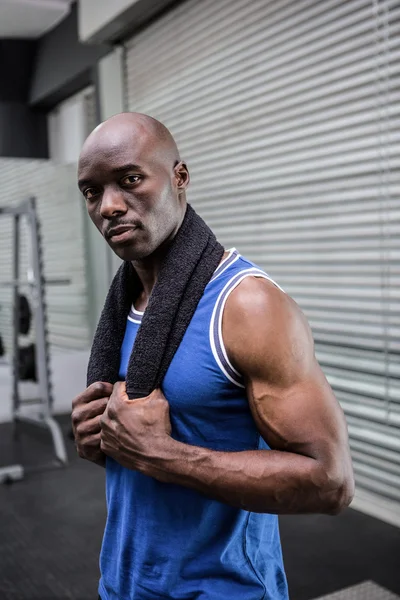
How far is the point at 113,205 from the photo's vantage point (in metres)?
0.85

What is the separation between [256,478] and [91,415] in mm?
299

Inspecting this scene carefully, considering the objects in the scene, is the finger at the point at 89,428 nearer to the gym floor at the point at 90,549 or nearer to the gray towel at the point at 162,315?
the gray towel at the point at 162,315

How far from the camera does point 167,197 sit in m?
0.89

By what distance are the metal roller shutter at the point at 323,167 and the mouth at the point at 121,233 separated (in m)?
1.77

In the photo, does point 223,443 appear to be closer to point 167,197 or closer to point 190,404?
point 190,404

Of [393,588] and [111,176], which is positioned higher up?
[111,176]

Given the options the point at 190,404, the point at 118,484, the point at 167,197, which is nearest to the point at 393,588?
the point at 118,484

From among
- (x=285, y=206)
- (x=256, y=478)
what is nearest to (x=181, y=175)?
(x=256, y=478)

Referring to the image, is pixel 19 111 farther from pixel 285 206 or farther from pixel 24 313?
pixel 285 206

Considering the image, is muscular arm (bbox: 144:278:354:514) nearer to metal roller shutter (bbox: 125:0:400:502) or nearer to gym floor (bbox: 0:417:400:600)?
gym floor (bbox: 0:417:400:600)

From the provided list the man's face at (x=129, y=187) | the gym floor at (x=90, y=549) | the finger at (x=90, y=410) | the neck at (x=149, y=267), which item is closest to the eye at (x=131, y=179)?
the man's face at (x=129, y=187)

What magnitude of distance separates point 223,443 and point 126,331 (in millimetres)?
263

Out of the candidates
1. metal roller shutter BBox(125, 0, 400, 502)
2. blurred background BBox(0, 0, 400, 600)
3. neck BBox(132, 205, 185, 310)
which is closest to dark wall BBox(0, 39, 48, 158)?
blurred background BBox(0, 0, 400, 600)

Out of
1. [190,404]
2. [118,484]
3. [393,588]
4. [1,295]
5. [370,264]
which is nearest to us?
[190,404]
